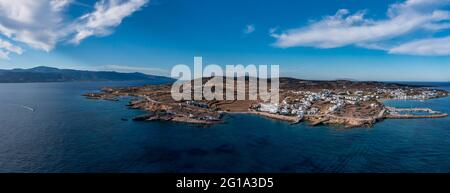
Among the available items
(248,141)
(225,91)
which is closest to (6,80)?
(225,91)

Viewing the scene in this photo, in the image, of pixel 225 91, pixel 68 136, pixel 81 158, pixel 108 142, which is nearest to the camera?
pixel 81 158

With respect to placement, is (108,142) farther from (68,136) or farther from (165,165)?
(165,165)

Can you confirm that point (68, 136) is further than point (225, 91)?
No
